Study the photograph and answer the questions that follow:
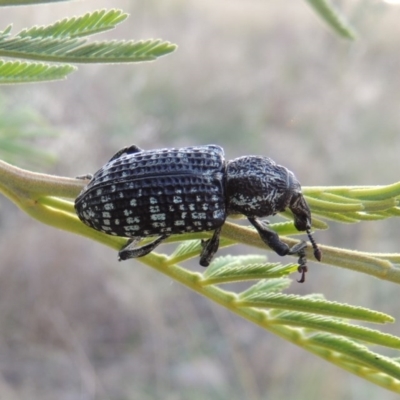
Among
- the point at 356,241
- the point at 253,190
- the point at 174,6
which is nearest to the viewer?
the point at 253,190

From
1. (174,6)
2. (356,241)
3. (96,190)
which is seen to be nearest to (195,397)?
(356,241)

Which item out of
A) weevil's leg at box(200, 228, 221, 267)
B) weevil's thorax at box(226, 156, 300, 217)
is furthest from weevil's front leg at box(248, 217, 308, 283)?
weevil's thorax at box(226, 156, 300, 217)

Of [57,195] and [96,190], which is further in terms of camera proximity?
[96,190]

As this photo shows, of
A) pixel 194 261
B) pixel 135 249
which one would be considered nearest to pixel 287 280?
pixel 135 249

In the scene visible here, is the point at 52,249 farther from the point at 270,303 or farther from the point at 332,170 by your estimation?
the point at 270,303

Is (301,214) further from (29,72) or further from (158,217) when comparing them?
(29,72)

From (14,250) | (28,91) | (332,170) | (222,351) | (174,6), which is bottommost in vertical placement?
(222,351)
